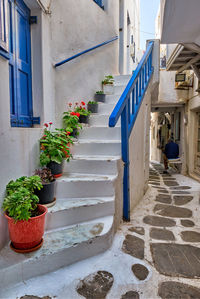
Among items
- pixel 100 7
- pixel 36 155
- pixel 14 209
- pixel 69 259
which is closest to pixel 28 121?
pixel 36 155

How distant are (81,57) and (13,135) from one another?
267 cm

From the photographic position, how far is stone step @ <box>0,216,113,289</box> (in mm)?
1599

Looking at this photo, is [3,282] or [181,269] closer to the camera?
[3,282]

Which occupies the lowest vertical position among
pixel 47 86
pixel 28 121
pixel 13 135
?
pixel 13 135

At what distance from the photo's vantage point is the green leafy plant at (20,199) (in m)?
1.64

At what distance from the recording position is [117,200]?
2.49 meters

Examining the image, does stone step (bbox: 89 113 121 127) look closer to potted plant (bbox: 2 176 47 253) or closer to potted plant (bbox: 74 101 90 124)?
potted plant (bbox: 74 101 90 124)

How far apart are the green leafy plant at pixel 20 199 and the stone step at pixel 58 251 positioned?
1.08 ft

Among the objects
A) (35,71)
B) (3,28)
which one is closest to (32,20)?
(35,71)

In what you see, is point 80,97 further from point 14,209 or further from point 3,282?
point 3,282

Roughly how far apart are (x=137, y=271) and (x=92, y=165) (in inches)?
54.4

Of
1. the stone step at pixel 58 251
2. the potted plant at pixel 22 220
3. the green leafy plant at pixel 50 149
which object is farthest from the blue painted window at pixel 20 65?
the stone step at pixel 58 251

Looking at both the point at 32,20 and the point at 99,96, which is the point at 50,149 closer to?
the point at 32,20

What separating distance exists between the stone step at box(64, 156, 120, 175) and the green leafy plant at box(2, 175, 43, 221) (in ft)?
2.92
